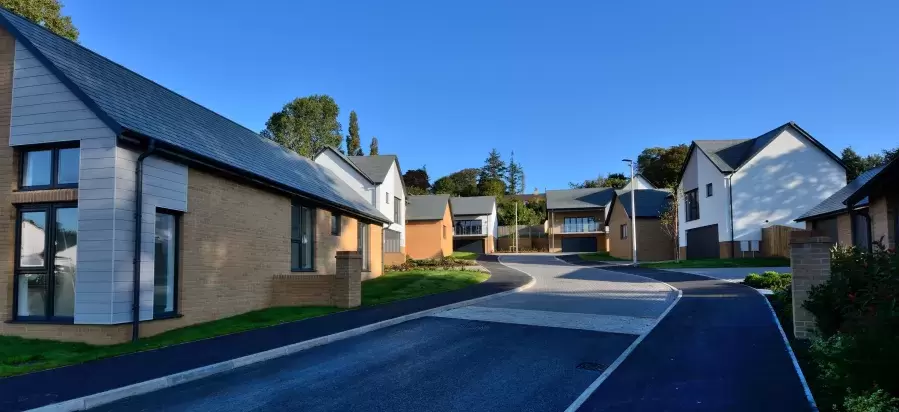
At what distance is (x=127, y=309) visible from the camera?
10.3m

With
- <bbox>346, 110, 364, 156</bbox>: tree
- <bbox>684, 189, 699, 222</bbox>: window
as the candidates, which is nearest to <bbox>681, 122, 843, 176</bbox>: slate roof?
<bbox>684, 189, 699, 222</bbox>: window

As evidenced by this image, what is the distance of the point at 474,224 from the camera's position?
68.9m

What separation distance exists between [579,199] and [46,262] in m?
60.9

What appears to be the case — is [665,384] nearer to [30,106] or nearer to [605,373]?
[605,373]

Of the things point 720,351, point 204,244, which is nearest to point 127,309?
point 204,244

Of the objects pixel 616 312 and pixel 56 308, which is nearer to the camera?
pixel 56 308

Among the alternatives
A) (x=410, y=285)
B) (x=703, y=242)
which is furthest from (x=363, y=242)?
(x=703, y=242)

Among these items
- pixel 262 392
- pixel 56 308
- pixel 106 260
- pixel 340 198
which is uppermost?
pixel 340 198

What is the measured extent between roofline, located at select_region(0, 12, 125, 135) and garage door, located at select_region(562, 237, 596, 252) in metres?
60.8

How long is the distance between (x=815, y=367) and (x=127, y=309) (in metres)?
10.8

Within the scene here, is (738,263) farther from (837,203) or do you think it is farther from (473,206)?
(473,206)

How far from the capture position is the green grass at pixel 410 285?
59.5ft

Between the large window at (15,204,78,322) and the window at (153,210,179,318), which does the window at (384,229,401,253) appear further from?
the large window at (15,204,78,322)

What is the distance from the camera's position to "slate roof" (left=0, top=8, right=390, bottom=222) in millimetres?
10766
